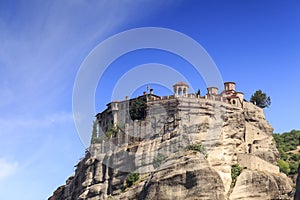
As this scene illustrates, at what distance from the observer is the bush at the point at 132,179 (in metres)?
61.5

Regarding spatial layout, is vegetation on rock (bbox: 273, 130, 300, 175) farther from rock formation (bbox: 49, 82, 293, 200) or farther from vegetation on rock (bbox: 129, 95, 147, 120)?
vegetation on rock (bbox: 129, 95, 147, 120)

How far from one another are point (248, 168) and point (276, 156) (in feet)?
26.0

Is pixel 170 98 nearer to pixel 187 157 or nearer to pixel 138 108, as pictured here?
pixel 138 108

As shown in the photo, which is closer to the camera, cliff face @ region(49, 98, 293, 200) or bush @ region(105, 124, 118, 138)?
cliff face @ region(49, 98, 293, 200)

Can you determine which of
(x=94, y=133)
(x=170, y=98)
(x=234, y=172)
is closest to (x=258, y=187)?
(x=234, y=172)

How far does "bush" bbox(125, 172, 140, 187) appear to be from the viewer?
61494mm

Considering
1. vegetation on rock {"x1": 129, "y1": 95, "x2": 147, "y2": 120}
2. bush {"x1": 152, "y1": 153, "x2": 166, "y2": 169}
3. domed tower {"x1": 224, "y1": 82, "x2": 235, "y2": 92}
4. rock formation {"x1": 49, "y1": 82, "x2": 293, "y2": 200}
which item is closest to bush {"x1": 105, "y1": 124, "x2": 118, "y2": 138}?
rock formation {"x1": 49, "y1": 82, "x2": 293, "y2": 200}

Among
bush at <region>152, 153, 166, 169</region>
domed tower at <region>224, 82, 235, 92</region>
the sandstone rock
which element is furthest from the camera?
domed tower at <region>224, 82, 235, 92</region>

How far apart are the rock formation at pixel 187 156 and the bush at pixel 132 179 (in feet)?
1.35

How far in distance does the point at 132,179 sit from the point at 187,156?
889 cm

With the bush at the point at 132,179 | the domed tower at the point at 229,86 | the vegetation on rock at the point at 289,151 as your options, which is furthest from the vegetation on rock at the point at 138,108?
the vegetation on rock at the point at 289,151

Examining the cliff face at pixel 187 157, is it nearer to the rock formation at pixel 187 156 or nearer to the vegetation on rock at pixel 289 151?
the rock formation at pixel 187 156

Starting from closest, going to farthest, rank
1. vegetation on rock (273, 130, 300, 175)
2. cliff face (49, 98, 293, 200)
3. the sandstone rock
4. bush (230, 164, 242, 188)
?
cliff face (49, 98, 293, 200) → the sandstone rock → bush (230, 164, 242, 188) → vegetation on rock (273, 130, 300, 175)

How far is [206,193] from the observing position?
5159 centimetres
